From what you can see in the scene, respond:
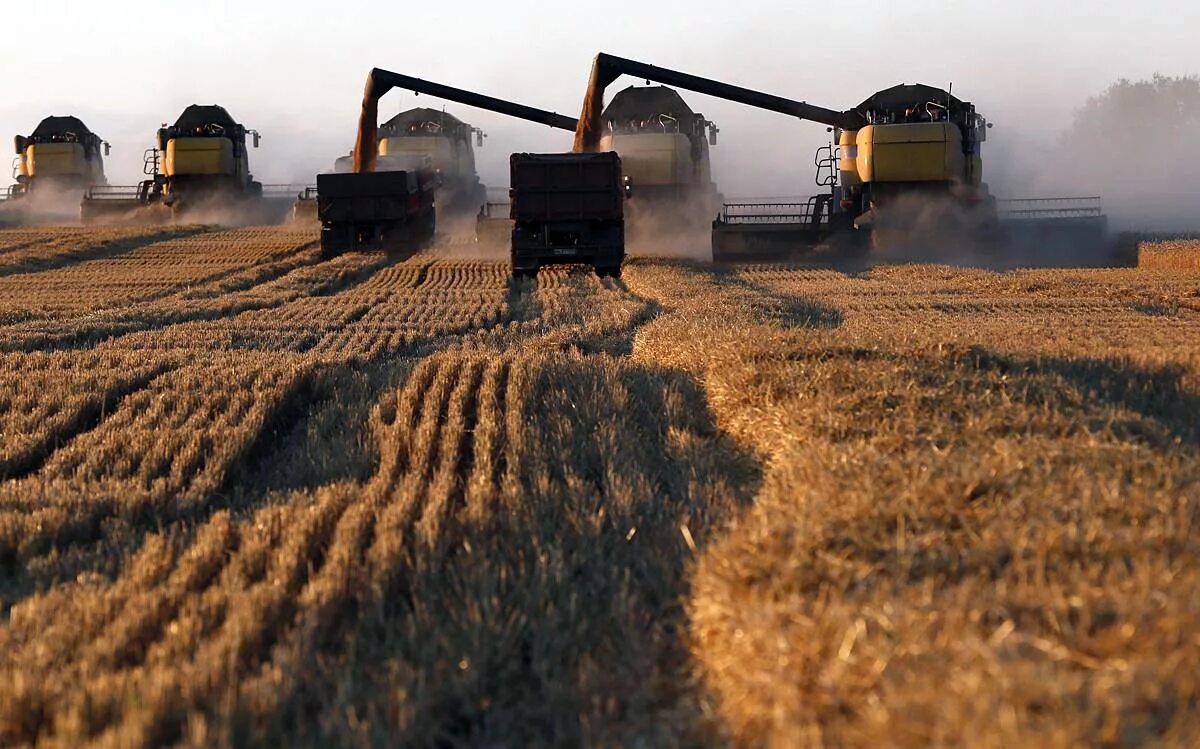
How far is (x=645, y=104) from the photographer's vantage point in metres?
33.4

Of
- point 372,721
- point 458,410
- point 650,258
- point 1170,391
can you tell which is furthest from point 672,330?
point 650,258

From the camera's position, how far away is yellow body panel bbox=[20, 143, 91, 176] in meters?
57.3

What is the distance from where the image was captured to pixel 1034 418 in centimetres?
634

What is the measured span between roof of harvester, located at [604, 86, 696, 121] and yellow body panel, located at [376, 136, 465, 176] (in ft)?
32.1

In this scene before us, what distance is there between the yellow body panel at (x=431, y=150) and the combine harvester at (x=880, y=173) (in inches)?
496

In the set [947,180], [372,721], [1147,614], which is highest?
[947,180]

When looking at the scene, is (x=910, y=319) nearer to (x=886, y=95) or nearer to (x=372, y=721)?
(x=372, y=721)

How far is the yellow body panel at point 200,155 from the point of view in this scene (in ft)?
153

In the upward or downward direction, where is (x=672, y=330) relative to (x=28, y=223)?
downward

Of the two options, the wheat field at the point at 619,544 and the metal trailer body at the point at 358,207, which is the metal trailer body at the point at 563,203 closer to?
the metal trailer body at the point at 358,207

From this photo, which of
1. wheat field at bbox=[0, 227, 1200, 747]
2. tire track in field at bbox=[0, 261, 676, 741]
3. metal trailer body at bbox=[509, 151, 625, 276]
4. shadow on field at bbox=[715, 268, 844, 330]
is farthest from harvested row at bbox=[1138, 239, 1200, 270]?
tire track in field at bbox=[0, 261, 676, 741]

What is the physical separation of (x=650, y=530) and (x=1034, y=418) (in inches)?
89.0

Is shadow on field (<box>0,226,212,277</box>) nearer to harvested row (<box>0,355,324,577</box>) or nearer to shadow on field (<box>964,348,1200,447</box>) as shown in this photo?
harvested row (<box>0,355,324,577</box>)

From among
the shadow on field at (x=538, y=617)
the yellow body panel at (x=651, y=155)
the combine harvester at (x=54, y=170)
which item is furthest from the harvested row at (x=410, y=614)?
the combine harvester at (x=54, y=170)
